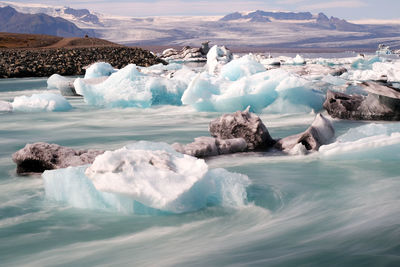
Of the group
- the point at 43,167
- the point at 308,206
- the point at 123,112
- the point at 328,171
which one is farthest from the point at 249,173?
the point at 123,112

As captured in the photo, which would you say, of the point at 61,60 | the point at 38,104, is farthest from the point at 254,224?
the point at 61,60

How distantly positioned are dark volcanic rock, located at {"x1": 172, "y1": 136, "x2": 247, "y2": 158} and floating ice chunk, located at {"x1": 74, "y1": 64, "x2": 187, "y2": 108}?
540cm

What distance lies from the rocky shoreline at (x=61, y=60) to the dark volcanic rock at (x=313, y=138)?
67.6ft

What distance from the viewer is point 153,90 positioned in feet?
34.5

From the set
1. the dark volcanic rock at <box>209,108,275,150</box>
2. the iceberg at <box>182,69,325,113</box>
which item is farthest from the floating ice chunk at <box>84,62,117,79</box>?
the dark volcanic rock at <box>209,108,275,150</box>

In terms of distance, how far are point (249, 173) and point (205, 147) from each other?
689mm

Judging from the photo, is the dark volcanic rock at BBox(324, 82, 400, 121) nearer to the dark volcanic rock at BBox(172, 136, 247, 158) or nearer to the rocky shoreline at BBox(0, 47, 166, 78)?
the dark volcanic rock at BBox(172, 136, 247, 158)

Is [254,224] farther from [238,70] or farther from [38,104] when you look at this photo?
[38,104]

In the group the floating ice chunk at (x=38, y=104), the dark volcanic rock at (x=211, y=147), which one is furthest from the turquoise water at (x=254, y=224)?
the floating ice chunk at (x=38, y=104)

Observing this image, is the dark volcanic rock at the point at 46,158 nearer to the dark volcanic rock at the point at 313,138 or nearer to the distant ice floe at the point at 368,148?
the dark volcanic rock at the point at 313,138

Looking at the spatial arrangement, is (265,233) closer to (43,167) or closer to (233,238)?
(233,238)

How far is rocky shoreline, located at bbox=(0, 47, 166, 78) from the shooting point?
24.3m

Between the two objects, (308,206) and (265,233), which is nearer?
(265,233)

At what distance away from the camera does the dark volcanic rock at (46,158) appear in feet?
14.6
